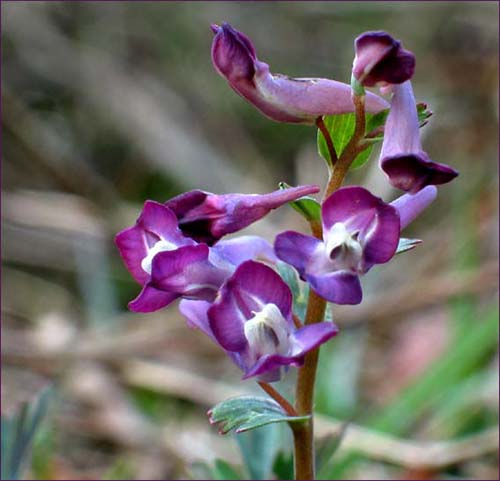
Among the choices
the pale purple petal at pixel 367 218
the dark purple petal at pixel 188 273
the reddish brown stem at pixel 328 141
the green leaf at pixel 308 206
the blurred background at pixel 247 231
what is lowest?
the dark purple petal at pixel 188 273

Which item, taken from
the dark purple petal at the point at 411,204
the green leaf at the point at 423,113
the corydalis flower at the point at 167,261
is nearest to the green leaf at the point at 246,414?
the corydalis flower at the point at 167,261

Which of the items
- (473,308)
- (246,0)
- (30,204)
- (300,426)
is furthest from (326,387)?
(246,0)

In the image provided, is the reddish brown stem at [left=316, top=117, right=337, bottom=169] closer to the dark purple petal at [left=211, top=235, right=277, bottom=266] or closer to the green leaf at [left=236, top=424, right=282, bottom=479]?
the dark purple petal at [left=211, top=235, right=277, bottom=266]

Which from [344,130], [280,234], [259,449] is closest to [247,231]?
[259,449]

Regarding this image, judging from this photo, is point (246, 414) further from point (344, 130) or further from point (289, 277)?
point (344, 130)

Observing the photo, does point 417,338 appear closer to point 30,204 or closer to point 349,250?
point 30,204

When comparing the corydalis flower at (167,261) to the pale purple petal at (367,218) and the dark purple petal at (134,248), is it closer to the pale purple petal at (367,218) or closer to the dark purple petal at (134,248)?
the dark purple petal at (134,248)
